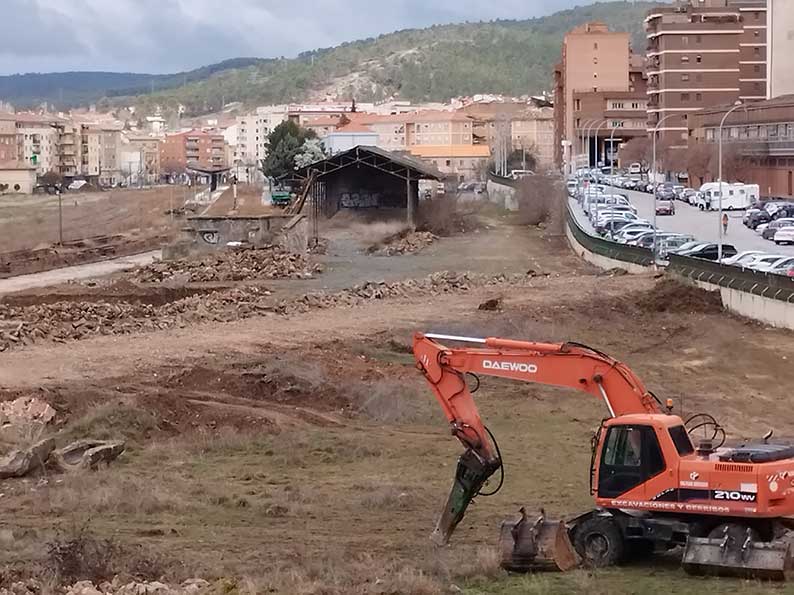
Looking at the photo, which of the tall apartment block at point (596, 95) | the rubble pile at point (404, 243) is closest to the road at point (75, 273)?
the rubble pile at point (404, 243)

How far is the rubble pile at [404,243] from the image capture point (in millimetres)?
75500

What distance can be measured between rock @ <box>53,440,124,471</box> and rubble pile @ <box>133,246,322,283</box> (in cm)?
3492

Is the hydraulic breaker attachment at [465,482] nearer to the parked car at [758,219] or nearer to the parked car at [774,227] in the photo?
the parked car at [774,227]

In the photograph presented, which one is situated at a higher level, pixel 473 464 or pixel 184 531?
pixel 473 464

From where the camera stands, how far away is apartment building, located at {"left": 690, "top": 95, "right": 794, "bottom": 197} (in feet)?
298

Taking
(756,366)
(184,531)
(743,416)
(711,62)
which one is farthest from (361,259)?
(711,62)

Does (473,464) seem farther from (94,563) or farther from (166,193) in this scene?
(166,193)

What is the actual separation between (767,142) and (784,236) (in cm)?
3979

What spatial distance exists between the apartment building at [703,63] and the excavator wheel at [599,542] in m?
118

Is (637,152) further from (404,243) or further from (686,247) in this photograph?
(686,247)

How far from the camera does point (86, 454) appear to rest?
21734 mm

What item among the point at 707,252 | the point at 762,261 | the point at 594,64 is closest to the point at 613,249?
the point at 707,252

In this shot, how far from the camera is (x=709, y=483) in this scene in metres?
13.7

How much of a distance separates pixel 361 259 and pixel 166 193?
77216 millimetres
